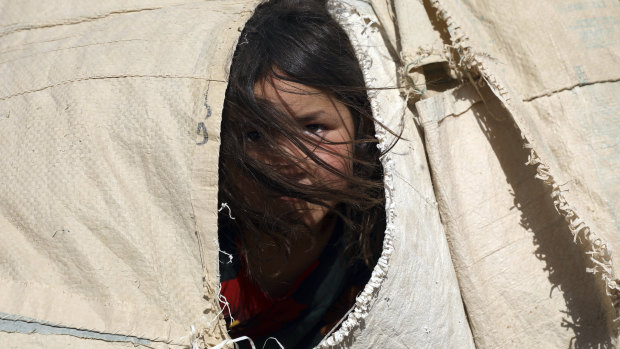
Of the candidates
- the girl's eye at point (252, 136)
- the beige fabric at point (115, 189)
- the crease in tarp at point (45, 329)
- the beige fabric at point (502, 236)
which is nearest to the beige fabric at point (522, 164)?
the beige fabric at point (502, 236)

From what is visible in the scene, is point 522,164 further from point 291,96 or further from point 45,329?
point 45,329

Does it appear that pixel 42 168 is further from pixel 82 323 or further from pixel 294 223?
pixel 294 223

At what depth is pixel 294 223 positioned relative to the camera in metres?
1.34

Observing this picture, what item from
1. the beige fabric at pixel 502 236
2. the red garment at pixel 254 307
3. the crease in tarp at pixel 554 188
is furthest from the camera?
the red garment at pixel 254 307

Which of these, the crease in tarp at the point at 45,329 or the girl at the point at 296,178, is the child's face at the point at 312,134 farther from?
the crease in tarp at the point at 45,329

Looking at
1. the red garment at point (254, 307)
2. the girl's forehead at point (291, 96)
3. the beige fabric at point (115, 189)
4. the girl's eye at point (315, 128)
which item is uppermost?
the girl's forehead at point (291, 96)

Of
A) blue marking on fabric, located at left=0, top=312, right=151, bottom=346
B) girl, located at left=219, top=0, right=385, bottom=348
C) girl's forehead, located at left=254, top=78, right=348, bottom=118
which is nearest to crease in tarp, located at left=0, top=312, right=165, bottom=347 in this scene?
blue marking on fabric, located at left=0, top=312, right=151, bottom=346

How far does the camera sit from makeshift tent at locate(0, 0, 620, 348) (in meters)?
1.04

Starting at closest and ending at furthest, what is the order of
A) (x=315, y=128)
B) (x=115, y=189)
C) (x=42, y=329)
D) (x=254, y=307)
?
(x=42, y=329), (x=115, y=189), (x=315, y=128), (x=254, y=307)

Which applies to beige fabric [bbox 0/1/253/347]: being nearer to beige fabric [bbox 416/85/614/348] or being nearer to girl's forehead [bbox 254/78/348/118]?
girl's forehead [bbox 254/78/348/118]

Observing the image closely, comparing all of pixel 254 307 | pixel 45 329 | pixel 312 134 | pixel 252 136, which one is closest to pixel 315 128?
pixel 312 134

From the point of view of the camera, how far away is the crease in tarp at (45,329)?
38.2 inches

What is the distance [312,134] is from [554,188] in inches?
18.8

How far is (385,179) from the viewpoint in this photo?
1190mm
